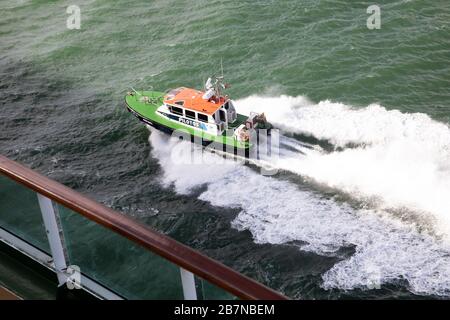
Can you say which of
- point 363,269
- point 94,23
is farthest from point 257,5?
point 363,269

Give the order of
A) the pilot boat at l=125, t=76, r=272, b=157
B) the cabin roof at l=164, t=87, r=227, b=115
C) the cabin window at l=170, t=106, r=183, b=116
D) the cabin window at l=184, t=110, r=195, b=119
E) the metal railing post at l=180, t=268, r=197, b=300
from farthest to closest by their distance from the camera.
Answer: the cabin window at l=170, t=106, r=183, b=116 < the cabin window at l=184, t=110, r=195, b=119 < the cabin roof at l=164, t=87, r=227, b=115 < the pilot boat at l=125, t=76, r=272, b=157 < the metal railing post at l=180, t=268, r=197, b=300

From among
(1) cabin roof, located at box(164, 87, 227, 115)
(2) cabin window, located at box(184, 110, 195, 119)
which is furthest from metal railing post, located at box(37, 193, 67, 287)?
(2) cabin window, located at box(184, 110, 195, 119)

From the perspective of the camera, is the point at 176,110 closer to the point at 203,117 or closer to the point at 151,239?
the point at 203,117

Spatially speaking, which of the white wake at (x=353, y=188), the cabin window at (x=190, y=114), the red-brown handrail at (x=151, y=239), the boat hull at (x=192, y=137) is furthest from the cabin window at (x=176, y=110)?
the red-brown handrail at (x=151, y=239)

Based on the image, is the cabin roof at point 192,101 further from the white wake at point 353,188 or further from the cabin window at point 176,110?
the white wake at point 353,188

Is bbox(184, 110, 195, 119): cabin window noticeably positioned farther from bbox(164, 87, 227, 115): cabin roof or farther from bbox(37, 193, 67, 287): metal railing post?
bbox(37, 193, 67, 287): metal railing post

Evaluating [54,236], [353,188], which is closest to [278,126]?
[353,188]
